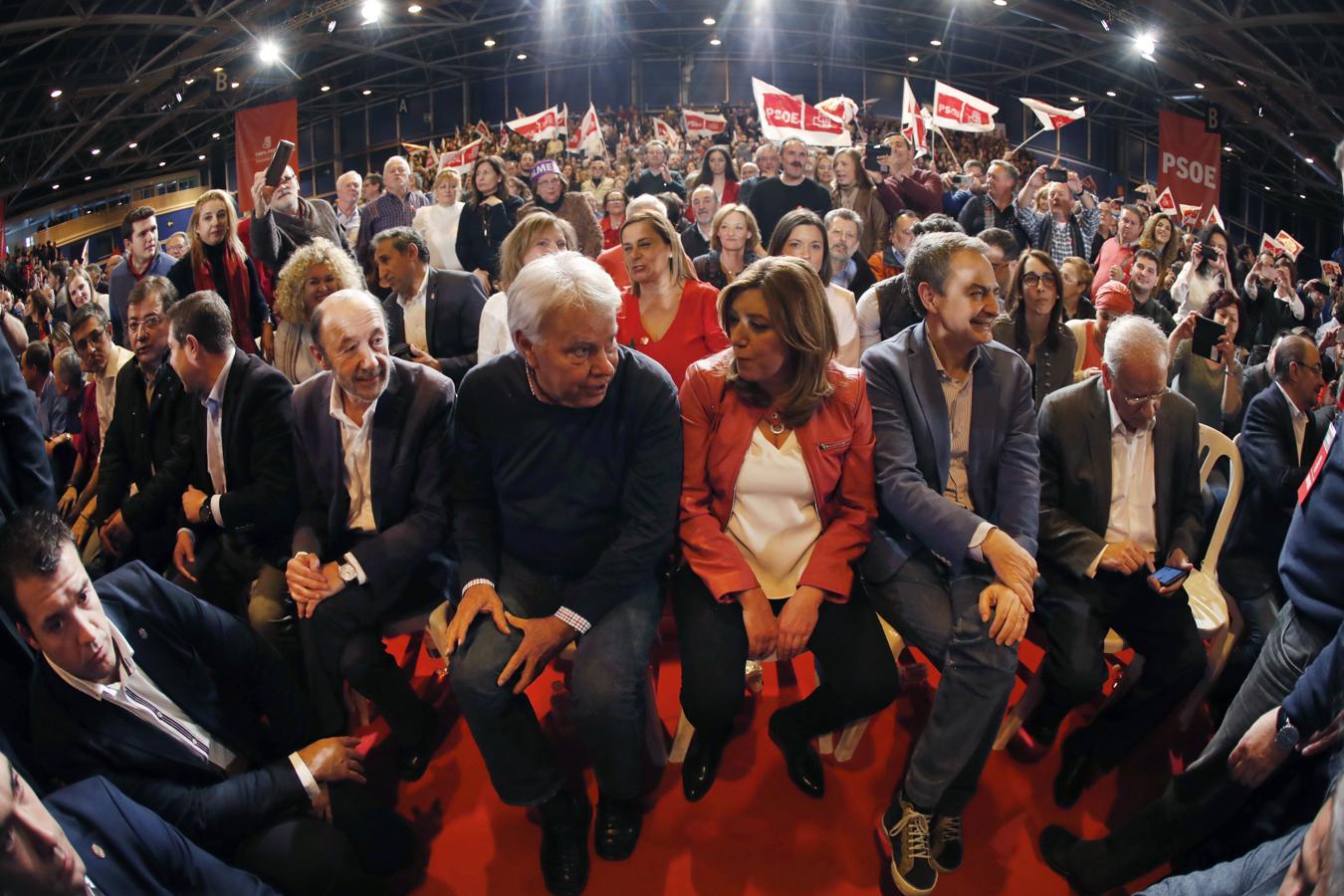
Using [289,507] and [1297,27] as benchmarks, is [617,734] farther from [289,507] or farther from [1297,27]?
[1297,27]

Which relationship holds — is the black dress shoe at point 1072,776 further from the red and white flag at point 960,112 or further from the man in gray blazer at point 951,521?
the red and white flag at point 960,112

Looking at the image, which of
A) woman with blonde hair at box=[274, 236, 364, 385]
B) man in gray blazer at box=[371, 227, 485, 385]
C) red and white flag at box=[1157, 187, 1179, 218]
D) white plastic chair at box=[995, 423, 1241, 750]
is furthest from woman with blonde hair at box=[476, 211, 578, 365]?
red and white flag at box=[1157, 187, 1179, 218]

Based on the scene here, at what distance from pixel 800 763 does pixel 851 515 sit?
2.34ft

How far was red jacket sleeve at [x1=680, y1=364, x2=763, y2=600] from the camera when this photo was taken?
6.98 ft

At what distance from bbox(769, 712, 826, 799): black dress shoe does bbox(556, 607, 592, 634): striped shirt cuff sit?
66 cm

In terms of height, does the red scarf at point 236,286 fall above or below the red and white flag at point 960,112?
below

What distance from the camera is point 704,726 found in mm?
2158

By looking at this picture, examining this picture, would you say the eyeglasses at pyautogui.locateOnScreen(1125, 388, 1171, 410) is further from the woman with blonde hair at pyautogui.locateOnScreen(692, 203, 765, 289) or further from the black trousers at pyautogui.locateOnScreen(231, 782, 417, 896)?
the black trousers at pyautogui.locateOnScreen(231, 782, 417, 896)

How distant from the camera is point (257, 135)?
38.0 ft

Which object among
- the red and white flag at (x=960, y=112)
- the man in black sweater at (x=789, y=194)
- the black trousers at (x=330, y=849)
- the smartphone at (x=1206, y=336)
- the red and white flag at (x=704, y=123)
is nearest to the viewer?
the black trousers at (x=330, y=849)

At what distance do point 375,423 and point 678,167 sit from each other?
989 centimetres

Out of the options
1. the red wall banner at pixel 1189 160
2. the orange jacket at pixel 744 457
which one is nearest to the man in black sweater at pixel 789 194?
the orange jacket at pixel 744 457

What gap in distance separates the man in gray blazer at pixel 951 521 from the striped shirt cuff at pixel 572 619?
802 millimetres

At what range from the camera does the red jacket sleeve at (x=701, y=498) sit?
6.98 ft
